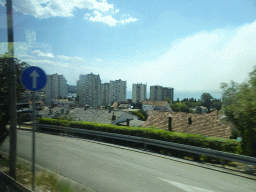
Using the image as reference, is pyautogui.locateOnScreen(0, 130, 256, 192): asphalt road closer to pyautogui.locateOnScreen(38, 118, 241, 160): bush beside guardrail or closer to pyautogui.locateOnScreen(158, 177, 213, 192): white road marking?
pyautogui.locateOnScreen(158, 177, 213, 192): white road marking

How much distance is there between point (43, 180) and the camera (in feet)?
17.7

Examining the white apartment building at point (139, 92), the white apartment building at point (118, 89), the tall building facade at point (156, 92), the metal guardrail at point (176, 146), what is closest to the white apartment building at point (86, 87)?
the metal guardrail at point (176, 146)

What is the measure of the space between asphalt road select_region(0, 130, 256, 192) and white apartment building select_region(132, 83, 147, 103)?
15057 centimetres

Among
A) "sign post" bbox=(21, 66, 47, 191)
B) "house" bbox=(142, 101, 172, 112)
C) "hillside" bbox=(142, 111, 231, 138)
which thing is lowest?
"house" bbox=(142, 101, 172, 112)

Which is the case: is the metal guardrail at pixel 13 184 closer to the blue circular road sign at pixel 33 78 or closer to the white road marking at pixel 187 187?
the blue circular road sign at pixel 33 78

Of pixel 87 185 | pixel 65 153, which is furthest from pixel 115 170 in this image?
pixel 65 153

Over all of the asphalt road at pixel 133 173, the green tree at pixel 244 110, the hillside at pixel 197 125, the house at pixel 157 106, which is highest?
the green tree at pixel 244 110

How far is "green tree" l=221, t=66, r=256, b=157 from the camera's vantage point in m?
7.64

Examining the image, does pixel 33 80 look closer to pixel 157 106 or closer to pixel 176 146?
pixel 176 146

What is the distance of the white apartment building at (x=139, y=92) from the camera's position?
15912 centimetres

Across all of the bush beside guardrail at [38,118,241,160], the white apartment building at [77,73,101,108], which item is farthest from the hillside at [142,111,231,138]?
the bush beside guardrail at [38,118,241,160]

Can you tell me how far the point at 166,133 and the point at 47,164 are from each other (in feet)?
19.4

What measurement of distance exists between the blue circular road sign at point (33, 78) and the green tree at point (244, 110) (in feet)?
24.8

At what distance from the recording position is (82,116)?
35062 mm
